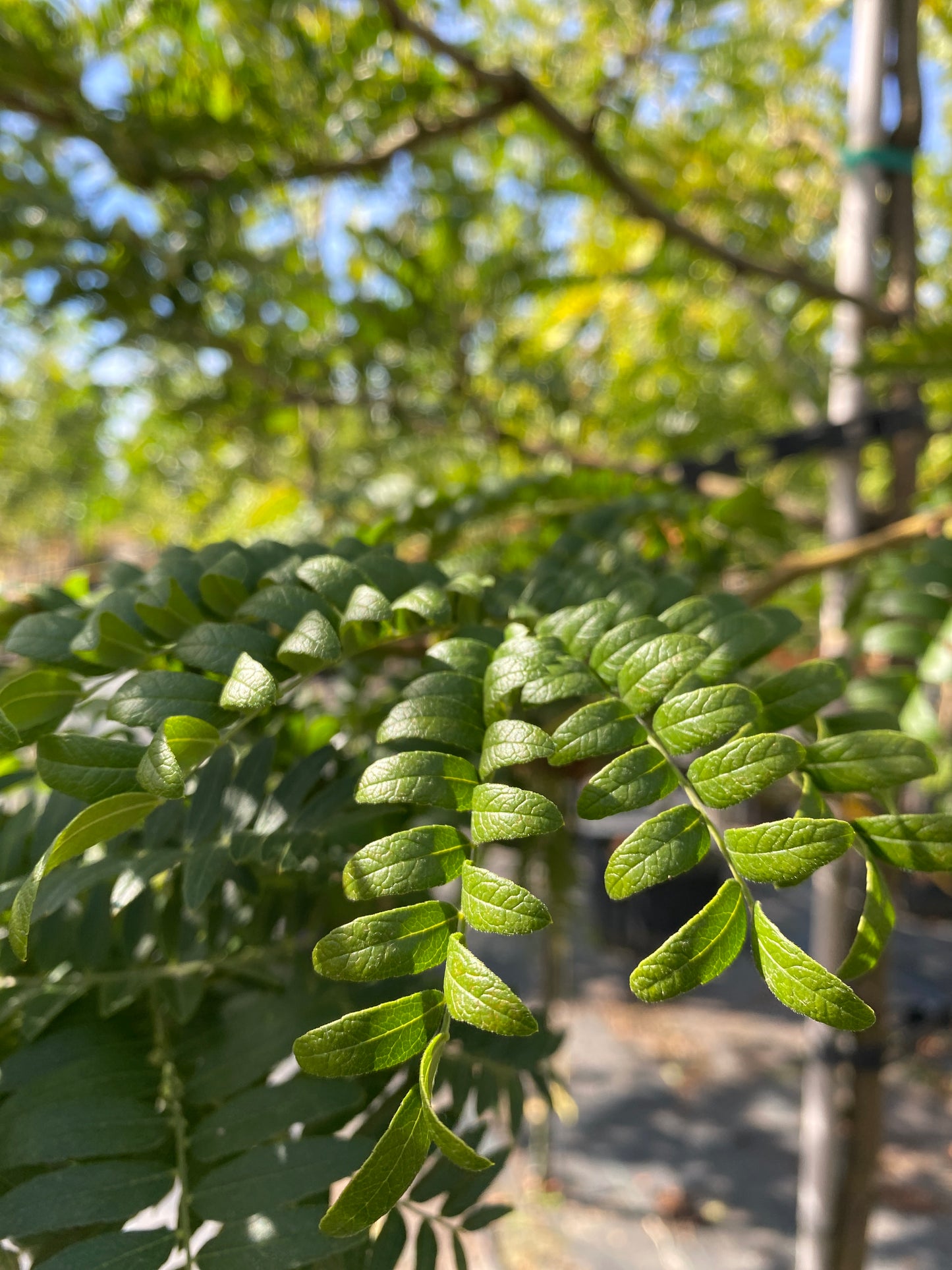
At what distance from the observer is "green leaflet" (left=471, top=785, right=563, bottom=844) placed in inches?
9.2

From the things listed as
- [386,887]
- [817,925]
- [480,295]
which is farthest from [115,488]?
[386,887]

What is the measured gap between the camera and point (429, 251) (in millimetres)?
1181

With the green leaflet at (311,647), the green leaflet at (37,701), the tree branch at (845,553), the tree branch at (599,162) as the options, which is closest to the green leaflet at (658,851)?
the green leaflet at (311,647)

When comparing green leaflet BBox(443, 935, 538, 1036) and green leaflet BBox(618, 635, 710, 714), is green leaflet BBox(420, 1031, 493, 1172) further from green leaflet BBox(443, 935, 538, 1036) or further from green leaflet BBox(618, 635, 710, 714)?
green leaflet BBox(618, 635, 710, 714)

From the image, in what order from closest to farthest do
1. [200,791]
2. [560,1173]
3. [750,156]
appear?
[200,791] → [750,156] → [560,1173]

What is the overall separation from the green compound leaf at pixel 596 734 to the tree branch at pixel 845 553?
0.38 metres

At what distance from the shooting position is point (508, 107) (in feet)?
2.36

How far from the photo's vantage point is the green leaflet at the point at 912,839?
0.26 meters

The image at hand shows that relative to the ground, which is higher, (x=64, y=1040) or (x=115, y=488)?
(x=115, y=488)

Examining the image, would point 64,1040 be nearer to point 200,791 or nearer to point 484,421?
point 200,791

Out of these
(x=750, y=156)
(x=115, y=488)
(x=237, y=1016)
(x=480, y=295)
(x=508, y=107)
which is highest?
(x=115, y=488)

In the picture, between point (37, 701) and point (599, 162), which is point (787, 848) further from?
A: point (599, 162)

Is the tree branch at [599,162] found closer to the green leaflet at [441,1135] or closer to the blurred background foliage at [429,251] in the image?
the blurred background foliage at [429,251]

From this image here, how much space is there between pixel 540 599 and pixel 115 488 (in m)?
2.99
